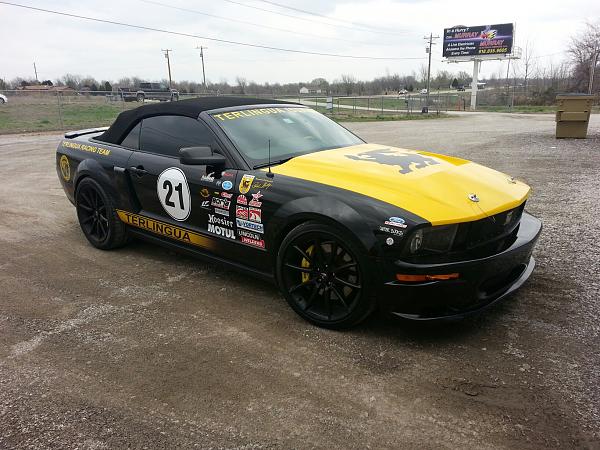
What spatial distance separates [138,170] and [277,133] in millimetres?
1360

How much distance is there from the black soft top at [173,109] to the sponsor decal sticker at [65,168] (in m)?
0.56

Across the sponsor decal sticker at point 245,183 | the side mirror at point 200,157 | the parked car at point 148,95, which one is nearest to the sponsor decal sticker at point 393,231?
the sponsor decal sticker at point 245,183

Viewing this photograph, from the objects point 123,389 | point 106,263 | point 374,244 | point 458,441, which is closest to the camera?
point 458,441

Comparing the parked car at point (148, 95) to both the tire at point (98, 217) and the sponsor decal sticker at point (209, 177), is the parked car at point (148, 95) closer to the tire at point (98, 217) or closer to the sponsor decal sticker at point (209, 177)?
the tire at point (98, 217)

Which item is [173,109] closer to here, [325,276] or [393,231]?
[325,276]

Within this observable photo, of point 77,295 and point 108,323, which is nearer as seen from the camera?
point 108,323

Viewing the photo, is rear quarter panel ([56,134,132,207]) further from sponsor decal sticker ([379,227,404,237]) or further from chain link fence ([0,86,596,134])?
→ chain link fence ([0,86,596,134])

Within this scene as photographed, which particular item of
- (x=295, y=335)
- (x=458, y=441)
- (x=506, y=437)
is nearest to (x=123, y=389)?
(x=295, y=335)

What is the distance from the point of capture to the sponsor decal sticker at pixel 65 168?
5.26 m

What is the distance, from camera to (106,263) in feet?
15.1

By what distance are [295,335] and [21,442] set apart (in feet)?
5.35

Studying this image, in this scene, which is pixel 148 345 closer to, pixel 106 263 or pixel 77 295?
pixel 77 295

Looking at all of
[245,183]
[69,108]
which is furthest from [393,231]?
[69,108]

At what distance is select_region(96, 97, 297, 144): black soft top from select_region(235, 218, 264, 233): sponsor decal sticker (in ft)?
3.56
